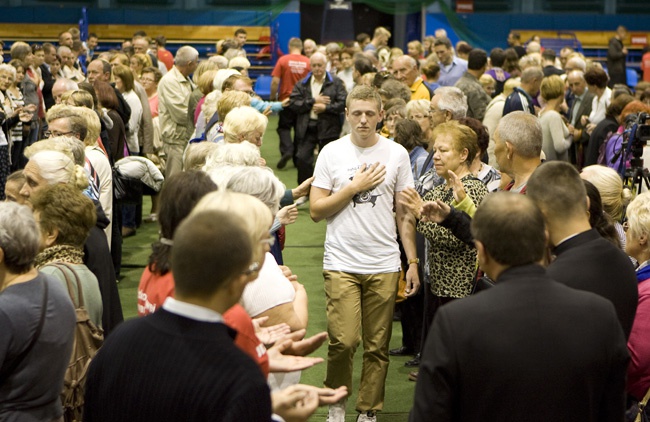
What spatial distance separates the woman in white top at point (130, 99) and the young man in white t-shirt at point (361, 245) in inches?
176

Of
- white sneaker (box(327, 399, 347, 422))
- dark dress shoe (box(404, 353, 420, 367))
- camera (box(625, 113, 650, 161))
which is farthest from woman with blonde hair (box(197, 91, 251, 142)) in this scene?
camera (box(625, 113, 650, 161))

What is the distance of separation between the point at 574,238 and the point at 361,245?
2.00 m

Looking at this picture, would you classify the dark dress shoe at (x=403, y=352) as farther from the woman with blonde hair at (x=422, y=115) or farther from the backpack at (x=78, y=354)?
the backpack at (x=78, y=354)

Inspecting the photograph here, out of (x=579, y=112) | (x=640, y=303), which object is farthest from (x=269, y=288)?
(x=579, y=112)

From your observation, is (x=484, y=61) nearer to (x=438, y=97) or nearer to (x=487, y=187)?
(x=438, y=97)

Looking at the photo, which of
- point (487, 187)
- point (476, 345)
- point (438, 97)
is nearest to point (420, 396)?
point (476, 345)

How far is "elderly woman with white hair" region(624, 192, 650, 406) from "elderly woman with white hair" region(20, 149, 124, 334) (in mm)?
2385

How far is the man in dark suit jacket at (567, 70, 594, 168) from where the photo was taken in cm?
1034

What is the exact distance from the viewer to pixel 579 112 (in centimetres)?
1052

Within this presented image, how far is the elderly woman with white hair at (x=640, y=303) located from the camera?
361 centimetres

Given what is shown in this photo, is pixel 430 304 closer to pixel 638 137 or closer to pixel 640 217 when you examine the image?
pixel 640 217

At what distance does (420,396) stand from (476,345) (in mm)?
238

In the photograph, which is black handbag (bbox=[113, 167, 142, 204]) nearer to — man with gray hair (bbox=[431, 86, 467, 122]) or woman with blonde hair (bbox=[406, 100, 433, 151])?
woman with blonde hair (bbox=[406, 100, 433, 151])

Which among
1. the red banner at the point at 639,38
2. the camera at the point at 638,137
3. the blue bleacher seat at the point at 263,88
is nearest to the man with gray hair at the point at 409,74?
the camera at the point at 638,137
